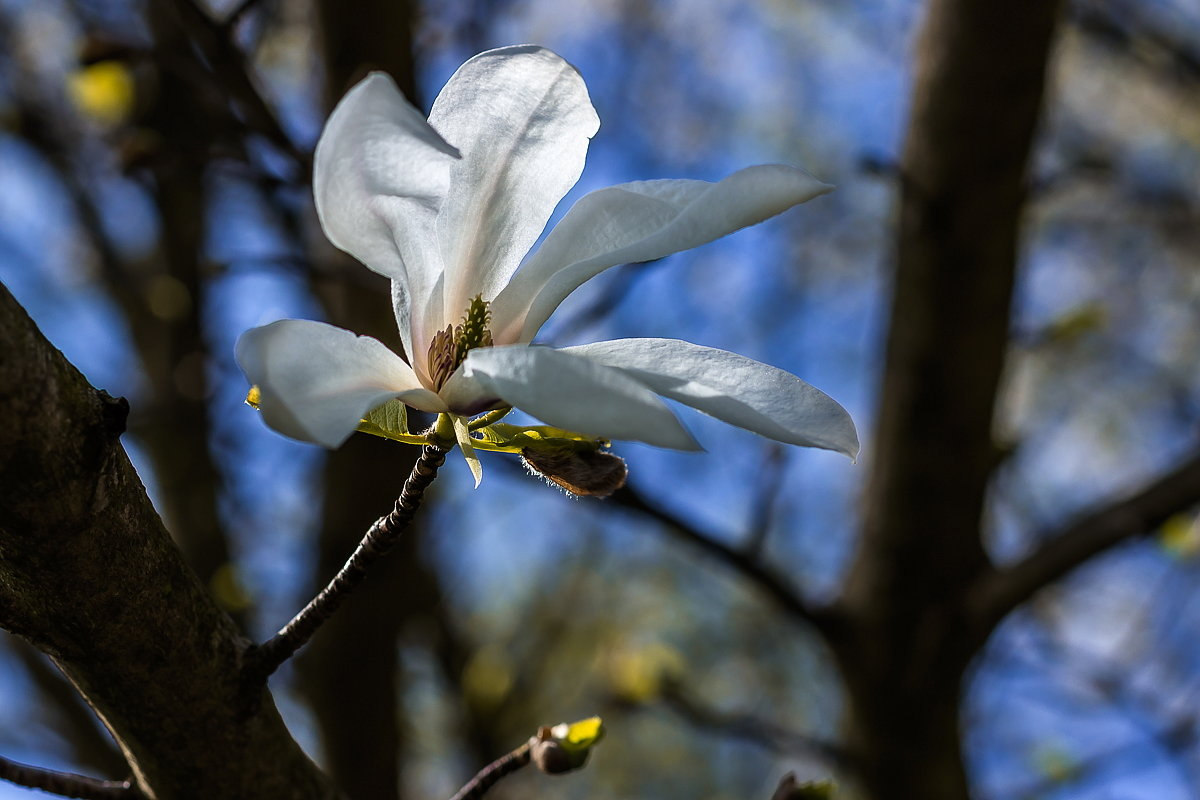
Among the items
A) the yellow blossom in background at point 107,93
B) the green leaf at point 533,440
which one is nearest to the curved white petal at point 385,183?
the green leaf at point 533,440

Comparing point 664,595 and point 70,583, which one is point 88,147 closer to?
point 70,583

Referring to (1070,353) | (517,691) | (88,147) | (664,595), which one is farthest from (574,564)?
(88,147)

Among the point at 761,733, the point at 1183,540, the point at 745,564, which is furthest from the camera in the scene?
the point at 1183,540

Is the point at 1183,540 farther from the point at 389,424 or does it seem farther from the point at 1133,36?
the point at 389,424

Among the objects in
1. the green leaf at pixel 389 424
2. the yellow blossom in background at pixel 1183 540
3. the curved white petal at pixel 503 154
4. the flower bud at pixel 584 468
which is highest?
the curved white petal at pixel 503 154

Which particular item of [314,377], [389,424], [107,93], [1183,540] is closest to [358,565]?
[389,424]

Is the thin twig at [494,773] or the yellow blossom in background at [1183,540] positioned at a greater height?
the thin twig at [494,773]

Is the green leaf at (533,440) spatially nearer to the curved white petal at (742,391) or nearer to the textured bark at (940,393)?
the curved white petal at (742,391)

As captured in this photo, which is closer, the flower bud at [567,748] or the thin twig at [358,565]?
the thin twig at [358,565]
